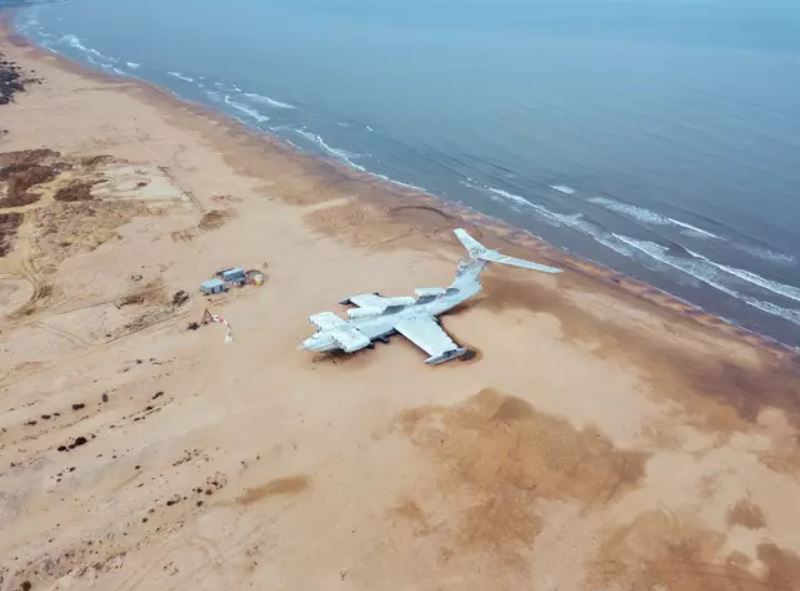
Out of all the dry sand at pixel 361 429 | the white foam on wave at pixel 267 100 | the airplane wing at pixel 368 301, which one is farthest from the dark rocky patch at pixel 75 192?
the white foam on wave at pixel 267 100

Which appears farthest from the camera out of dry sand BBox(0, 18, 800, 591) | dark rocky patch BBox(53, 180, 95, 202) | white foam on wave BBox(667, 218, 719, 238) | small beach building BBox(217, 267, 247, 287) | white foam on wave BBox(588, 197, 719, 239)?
dark rocky patch BBox(53, 180, 95, 202)

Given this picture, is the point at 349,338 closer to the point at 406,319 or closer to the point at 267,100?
the point at 406,319

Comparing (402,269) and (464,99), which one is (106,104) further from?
(402,269)

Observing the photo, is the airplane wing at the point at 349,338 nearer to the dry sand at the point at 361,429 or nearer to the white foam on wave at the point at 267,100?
the dry sand at the point at 361,429

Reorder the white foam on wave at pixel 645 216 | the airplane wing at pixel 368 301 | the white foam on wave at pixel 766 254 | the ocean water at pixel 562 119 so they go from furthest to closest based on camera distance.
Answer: the white foam on wave at pixel 645 216, the ocean water at pixel 562 119, the white foam on wave at pixel 766 254, the airplane wing at pixel 368 301

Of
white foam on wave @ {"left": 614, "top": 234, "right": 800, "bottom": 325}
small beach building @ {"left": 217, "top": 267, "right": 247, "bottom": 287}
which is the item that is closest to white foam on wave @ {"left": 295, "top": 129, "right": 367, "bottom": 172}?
small beach building @ {"left": 217, "top": 267, "right": 247, "bottom": 287}

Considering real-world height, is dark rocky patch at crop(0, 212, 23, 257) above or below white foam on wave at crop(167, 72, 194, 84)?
below

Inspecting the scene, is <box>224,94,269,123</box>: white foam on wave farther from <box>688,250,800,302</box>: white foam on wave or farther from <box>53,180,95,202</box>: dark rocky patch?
<box>688,250,800,302</box>: white foam on wave
